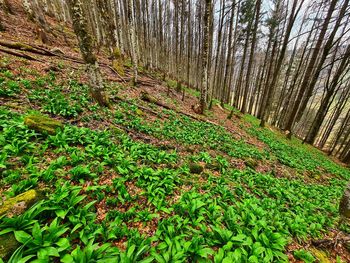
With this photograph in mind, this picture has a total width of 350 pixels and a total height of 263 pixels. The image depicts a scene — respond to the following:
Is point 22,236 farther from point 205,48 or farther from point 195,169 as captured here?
point 205,48

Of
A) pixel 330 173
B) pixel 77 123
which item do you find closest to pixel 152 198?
pixel 77 123

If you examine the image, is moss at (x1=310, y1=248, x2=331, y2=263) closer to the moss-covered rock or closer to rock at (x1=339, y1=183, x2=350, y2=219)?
rock at (x1=339, y1=183, x2=350, y2=219)

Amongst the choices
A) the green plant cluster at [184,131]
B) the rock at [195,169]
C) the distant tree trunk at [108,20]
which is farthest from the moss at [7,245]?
the distant tree trunk at [108,20]

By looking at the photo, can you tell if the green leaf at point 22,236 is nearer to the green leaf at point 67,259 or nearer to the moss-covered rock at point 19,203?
the moss-covered rock at point 19,203

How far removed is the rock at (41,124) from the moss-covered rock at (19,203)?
6.89 feet

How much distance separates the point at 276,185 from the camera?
18.4 ft

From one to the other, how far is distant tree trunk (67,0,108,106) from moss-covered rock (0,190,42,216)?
14.8 ft

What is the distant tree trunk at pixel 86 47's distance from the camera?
5.02 m

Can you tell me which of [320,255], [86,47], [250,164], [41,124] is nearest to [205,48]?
[86,47]

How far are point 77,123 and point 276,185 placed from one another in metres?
6.88

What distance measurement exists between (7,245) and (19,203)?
57cm

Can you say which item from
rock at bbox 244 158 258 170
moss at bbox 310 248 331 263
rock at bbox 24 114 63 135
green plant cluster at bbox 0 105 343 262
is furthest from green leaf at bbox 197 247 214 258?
rock at bbox 244 158 258 170

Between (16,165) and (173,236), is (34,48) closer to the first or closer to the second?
(16,165)

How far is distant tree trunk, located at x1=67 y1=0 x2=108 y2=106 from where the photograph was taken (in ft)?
16.5
